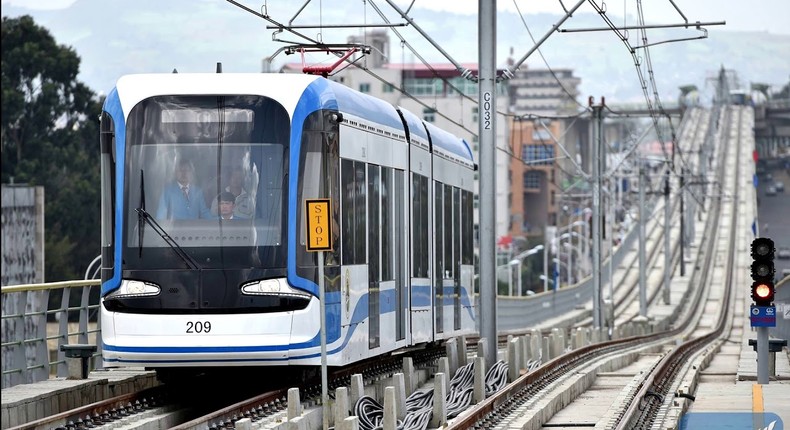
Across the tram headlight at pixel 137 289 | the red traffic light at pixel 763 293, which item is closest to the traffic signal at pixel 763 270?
the red traffic light at pixel 763 293

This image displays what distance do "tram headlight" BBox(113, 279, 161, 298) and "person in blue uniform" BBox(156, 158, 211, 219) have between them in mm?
633

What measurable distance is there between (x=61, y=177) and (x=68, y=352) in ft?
169

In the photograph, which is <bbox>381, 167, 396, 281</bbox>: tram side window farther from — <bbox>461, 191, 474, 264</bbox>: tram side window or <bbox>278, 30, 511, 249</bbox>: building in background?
<bbox>278, 30, 511, 249</bbox>: building in background

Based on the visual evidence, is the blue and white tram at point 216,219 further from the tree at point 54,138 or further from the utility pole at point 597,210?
the tree at point 54,138

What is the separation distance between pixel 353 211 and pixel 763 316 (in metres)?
6.62

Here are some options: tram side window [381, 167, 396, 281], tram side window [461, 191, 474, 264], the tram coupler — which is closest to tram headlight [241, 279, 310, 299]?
the tram coupler

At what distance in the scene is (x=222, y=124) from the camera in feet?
48.3

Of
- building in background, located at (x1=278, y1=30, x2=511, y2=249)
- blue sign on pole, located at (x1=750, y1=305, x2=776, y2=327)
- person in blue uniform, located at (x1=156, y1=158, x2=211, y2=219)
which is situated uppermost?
building in background, located at (x1=278, y1=30, x2=511, y2=249)

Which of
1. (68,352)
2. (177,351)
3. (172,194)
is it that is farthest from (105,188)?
(68,352)

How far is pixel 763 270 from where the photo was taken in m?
19.5

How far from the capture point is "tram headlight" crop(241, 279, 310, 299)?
47.3 ft

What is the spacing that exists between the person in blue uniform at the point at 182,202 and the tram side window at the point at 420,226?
493 centimetres

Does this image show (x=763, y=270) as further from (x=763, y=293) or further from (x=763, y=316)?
(x=763, y=316)

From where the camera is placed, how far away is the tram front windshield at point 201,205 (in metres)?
14.5
